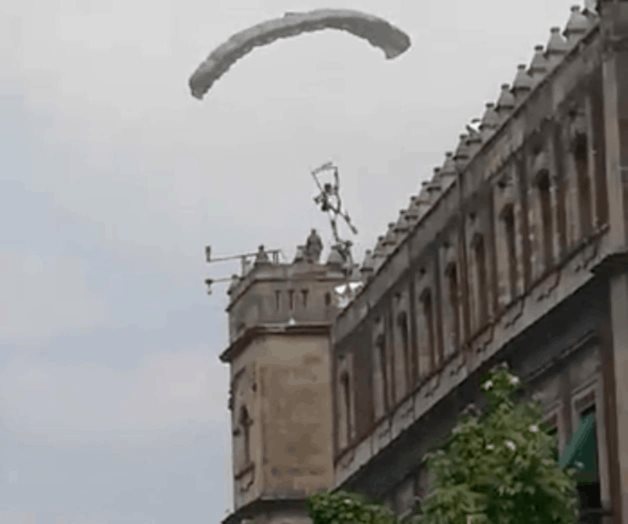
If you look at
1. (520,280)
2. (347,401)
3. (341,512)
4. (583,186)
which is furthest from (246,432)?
(341,512)

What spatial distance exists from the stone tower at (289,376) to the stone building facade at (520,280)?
521 inches

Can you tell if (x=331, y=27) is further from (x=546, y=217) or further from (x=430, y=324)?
(x=430, y=324)

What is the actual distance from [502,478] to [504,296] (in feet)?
55.4

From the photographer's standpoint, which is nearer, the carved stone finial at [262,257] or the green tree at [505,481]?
the green tree at [505,481]

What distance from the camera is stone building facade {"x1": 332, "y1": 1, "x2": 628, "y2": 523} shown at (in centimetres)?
6003

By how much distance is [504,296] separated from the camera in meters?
68.8

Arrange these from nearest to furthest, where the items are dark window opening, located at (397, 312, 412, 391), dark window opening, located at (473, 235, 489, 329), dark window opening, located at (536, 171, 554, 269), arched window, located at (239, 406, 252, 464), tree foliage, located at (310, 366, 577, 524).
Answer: tree foliage, located at (310, 366, 577, 524) < dark window opening, located at (536, 171, 554, 269) < dark window opening, located at (473, 235, 489, 329) < dark window opening, located at (397, 312, 412, 391) < arched window, located at (239, 406, 252, 464)

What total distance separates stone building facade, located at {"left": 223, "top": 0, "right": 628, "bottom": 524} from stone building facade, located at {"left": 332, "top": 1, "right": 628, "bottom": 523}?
0.05 metres

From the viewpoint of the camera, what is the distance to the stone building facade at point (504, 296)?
60125 millimetres

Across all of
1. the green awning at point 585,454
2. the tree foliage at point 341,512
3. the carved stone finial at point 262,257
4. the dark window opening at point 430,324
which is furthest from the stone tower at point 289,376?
the tree foliage at point 341,512

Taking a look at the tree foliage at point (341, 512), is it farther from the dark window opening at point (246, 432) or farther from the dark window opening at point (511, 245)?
the dark window opening at point (246, 432)

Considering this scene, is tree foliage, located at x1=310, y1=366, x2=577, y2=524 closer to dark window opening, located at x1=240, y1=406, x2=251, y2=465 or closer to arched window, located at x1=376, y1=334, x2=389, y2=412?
arched window, located at x1=376, y1=334, x2=389, y2=412

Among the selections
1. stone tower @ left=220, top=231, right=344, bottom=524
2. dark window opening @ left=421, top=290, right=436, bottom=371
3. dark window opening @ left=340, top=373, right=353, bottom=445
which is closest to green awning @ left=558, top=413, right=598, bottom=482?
dark window opening @ left=421, top=290, right=436, bottom=371

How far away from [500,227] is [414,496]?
10492 millimetres
